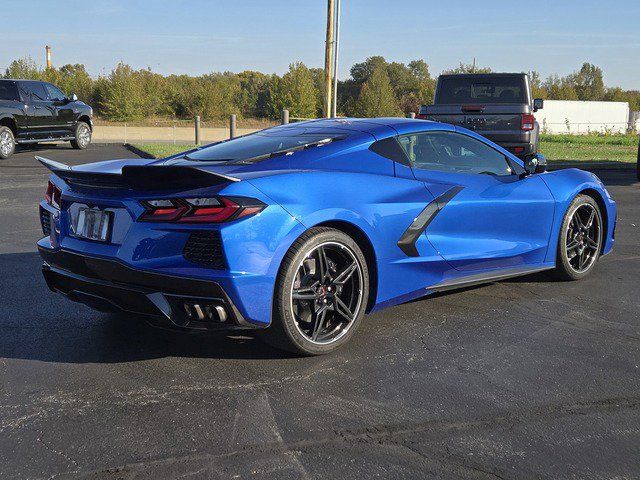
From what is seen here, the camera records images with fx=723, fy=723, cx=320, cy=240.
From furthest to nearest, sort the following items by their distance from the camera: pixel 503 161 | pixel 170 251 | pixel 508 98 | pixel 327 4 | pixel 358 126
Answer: pixel 327 4 → pixel 508 98 → pixel 503 161 → pixel 358 126 → pixel 170 251

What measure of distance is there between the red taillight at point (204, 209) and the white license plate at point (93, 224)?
319 millimetres

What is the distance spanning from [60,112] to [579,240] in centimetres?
1817

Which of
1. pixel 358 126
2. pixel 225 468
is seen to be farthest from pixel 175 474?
pixel 358 126

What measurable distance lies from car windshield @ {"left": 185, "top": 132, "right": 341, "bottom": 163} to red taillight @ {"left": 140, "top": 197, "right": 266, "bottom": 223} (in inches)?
30.7

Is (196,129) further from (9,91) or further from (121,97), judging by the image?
(121,97)

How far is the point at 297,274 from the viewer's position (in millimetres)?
4012

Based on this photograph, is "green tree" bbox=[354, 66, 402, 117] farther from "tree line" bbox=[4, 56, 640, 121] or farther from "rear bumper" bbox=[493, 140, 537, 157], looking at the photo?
"rear bumper" bbox=[493, 140, 537, 157]

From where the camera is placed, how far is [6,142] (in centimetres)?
1867

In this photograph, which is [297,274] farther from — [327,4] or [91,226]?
Result: [327,4]

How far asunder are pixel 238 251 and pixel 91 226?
94cm

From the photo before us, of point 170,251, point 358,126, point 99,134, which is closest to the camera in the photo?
point 170,251

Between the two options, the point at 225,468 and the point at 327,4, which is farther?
the point at 327,4

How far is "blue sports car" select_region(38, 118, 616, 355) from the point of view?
370 centimetres

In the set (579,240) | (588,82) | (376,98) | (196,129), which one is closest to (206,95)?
(376,98)
